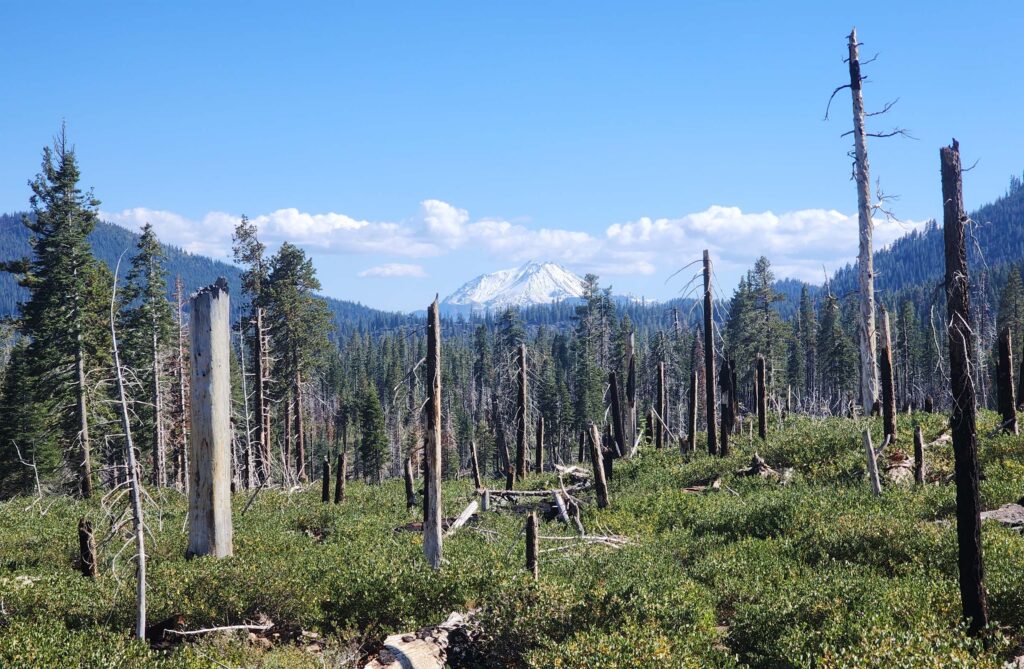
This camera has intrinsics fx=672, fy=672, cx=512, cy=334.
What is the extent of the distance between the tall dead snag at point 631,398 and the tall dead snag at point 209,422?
2179cm

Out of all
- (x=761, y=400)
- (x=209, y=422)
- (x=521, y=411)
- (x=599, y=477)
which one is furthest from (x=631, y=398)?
(x=209, y=422)

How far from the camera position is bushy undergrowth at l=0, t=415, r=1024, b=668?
794 centimetres

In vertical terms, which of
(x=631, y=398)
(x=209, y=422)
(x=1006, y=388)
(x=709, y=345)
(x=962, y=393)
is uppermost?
(x=709, y=345)

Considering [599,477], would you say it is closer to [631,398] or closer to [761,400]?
[761,400]

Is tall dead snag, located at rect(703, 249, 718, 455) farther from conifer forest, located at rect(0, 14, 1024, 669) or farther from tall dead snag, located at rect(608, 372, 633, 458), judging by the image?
tall dead snag, located at rect(608, 372, 633, 458)

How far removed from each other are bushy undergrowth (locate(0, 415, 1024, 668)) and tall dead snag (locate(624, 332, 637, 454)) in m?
14.4

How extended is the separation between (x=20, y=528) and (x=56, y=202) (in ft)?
51.2

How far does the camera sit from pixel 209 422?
1148cm

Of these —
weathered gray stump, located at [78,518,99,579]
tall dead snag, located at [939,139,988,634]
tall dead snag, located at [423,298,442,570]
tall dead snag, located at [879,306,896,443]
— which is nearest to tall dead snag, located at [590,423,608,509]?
tall dead snag, located at [423,298,442,570]

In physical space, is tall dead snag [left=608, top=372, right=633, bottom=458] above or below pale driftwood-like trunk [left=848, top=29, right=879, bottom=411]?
below

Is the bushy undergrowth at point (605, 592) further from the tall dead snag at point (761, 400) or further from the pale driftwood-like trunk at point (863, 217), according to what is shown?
the tall dead snag at point (761, 400)

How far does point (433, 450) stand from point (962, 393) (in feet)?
28.7

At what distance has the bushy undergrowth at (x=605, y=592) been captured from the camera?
794 centimetres

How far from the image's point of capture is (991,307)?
120125 millimetres
